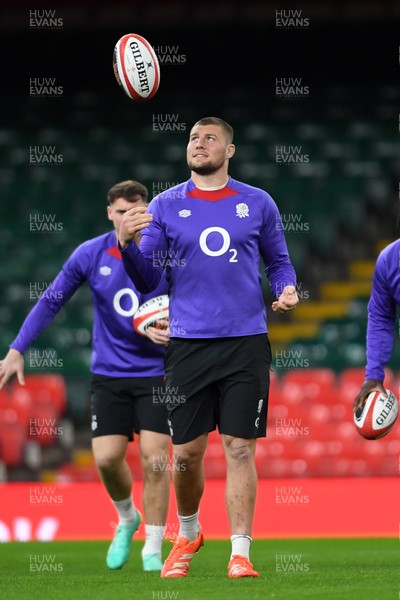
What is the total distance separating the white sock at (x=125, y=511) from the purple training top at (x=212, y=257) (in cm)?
196

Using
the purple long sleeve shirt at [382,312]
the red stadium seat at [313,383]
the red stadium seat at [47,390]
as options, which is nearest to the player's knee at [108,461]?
the purple long sleeve shirt at [382,312]

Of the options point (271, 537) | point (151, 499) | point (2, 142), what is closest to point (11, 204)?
point (2, 142)

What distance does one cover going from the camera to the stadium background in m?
14.7

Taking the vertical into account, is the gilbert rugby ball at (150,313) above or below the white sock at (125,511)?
above

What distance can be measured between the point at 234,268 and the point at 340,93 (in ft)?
47.6

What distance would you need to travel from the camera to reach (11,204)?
18203mm

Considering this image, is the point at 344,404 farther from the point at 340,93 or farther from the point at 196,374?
the point at 340,93

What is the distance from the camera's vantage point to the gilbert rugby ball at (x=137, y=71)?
7.09 m

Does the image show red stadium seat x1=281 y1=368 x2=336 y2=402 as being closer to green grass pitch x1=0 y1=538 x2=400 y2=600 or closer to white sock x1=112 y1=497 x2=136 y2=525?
green grass pitch x1=0 y1=538 x2=400 y2=600

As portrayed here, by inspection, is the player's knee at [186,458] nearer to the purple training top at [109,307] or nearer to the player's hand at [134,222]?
the player's hand at [134,222]

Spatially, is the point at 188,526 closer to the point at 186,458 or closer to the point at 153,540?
the point at 186,458

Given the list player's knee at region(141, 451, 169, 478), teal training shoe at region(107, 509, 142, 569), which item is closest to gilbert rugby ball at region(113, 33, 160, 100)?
player's knee at region(141, 451, 169, 478)

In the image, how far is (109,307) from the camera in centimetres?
745

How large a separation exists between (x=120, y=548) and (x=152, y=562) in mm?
378
